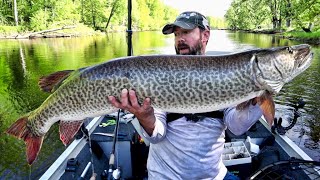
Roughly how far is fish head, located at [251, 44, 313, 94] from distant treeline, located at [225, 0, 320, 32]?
35.6 metres

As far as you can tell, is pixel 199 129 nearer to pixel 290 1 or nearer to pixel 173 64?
pixel 173 64

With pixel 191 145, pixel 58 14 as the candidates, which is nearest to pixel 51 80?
pixel 191 145

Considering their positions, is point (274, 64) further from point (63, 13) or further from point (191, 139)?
point (63, 13)

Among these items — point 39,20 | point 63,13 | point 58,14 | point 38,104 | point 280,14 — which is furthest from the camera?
point 280,14

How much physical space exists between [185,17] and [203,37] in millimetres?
238

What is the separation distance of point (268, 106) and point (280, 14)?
174ft

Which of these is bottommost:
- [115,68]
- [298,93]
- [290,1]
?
[298,93]

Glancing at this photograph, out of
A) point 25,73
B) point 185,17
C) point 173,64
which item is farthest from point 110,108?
point 25,73

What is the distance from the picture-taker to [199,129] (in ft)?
7.48

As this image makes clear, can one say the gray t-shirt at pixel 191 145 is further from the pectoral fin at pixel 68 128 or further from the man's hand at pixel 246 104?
the pectoral fin at pixel 68 128

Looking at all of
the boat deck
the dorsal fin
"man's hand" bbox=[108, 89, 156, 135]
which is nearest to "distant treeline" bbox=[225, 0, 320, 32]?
the boat deck

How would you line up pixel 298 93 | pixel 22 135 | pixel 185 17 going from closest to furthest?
pixel 22 135 < pixel 185 17 < pixel 298 93

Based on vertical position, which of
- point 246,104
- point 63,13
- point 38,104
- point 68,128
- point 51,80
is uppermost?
point 63,13

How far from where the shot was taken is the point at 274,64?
2018 mm
